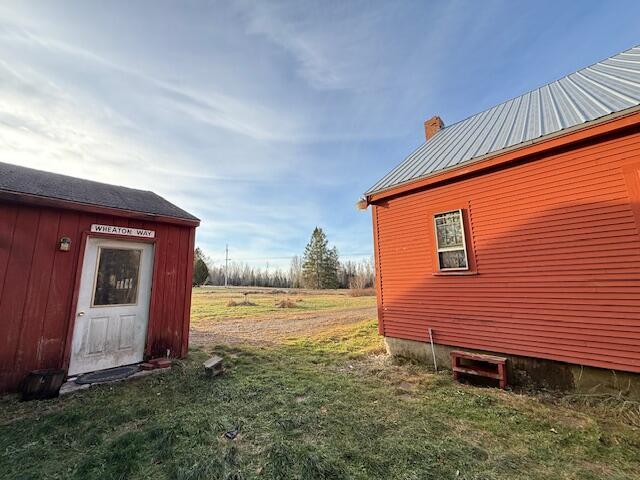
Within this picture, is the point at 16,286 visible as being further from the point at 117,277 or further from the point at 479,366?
the point at 479,366

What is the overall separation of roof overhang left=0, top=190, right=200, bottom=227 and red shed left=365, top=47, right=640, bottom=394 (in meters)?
4.96

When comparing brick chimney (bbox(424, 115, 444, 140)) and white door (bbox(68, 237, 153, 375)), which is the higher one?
brick chimney (bbox(424, 115, 444, 140))

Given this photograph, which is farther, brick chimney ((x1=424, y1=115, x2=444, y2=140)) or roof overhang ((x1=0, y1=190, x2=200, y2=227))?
brick chimney ((x1=424, y1=115, x2=444, y2=140))

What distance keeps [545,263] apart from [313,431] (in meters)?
4.63

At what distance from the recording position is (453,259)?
18.4 ft

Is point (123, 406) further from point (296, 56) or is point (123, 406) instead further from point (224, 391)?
point (296, 56)

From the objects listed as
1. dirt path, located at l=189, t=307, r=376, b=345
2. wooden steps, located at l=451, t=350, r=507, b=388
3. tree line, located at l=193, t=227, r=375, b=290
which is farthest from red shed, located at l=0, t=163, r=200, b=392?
tree line, located at l=193, t=227, r=375, b=290

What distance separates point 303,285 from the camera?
55.1m

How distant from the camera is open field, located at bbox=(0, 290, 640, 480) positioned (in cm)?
246

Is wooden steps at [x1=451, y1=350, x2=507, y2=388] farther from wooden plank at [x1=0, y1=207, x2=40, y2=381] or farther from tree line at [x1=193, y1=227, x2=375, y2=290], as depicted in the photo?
tree line at [x1=193, y1=227, x2=375, y2=290]

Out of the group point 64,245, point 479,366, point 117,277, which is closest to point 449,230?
point 479,366

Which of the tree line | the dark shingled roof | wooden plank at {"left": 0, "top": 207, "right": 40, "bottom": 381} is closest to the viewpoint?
wooden plank at {"left": 0, "top": 207, "right": 40, "bottom": 381}

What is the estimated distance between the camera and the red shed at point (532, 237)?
389 cm

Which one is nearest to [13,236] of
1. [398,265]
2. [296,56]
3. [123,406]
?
[123,406]
